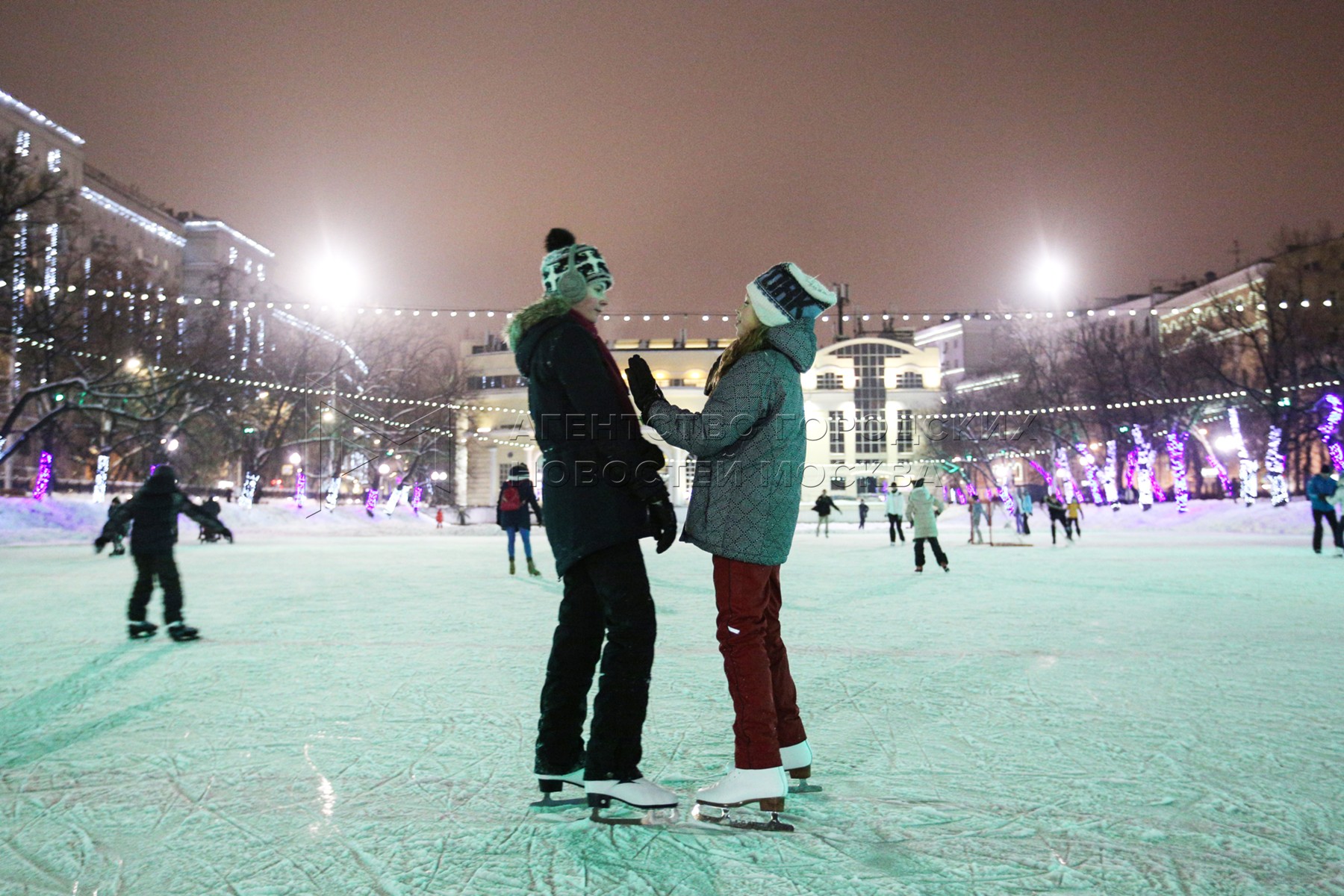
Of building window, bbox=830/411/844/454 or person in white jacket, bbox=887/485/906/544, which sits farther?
building window, bbox=830/411/844/454

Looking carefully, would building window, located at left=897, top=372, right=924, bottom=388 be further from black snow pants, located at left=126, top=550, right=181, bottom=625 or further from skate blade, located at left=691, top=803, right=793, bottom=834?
skate blade, located at left=691, top=803, right=793, bottom=834

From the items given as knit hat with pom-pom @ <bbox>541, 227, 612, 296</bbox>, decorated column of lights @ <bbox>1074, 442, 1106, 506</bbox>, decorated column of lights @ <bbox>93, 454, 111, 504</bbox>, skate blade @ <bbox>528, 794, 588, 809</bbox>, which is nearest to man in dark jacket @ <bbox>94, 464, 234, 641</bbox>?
skate blade @ <bbox>528, 794, 588, 809</bbox>

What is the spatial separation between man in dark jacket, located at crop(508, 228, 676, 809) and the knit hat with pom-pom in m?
0.06

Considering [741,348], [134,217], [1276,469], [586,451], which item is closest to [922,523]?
[741,348]

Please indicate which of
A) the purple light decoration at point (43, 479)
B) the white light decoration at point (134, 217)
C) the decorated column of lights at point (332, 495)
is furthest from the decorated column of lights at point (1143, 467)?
the white light decoration at point (134, 217)

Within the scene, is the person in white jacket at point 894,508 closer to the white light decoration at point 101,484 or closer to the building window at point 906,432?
the white light decoration at point 101,484

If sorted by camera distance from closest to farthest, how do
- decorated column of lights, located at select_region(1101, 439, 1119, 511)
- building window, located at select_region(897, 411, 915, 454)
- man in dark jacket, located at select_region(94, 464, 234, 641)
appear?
man in dark jacket, located at select_region(94, 464, 234, 641) → decorated column of lights, located at select_region(1101, 439, 1119, 511) → building window, located at select_region(897, 411, 915, 454)

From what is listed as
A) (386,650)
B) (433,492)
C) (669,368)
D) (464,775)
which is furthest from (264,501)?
(464,775)

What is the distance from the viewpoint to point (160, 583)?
6.61 m

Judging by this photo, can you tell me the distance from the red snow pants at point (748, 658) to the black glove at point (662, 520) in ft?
0.56

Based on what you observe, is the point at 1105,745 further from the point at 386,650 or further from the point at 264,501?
the point at 264,501

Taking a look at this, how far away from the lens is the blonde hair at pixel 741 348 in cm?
287

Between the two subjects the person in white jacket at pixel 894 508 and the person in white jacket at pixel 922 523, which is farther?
the person in white jacket at pixel 894 508

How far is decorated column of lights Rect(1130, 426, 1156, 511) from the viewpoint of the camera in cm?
3453
